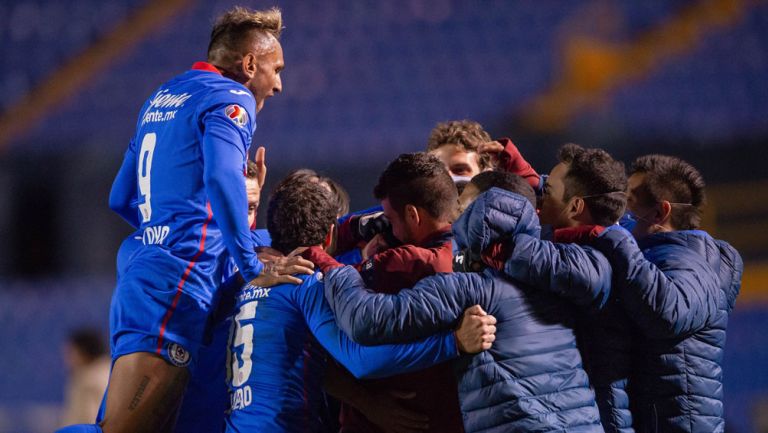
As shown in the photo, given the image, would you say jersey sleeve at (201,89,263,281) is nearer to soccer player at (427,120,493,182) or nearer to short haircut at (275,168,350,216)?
short haircut at (275,168,350,216)

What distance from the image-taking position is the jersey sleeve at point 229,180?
3.14m

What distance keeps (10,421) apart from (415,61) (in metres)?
6.01

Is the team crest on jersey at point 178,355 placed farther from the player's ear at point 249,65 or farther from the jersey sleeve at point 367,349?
the player's ear at point 249,65

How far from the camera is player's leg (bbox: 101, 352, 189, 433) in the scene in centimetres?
315

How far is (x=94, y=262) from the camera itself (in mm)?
9805

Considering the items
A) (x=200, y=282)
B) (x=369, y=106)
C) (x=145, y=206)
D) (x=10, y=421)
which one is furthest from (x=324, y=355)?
(x=369, y=106)

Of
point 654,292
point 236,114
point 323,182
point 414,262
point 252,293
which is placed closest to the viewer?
point 654,292

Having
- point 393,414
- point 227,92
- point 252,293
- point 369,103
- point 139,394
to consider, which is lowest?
point 369,103

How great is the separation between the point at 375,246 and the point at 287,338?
55 centimetres

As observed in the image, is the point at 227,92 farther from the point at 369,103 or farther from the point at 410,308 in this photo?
the point at 369,103

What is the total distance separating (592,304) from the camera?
2.88 meters

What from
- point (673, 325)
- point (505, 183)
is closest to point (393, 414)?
point (505, 183)

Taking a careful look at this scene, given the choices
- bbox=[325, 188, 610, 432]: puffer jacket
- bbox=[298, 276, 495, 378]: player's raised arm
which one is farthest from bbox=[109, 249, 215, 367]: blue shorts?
bbox=[325, 188, 610, 432]: puffer jacket

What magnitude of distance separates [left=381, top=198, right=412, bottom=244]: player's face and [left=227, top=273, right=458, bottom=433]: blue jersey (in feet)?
1.05
